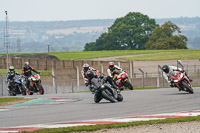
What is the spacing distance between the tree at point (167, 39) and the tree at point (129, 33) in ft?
52.4

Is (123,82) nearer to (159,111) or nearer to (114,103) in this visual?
(114,103)

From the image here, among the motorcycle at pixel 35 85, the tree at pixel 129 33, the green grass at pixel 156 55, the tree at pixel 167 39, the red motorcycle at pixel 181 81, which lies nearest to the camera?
the red motorcycle at pixel 181 81

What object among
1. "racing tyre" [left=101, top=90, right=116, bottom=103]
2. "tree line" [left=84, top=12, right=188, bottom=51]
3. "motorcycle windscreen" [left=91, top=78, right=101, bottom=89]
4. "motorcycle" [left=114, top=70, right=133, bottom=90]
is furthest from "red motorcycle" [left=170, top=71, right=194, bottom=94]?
"tree line" [left=84, top=12, right=188, bottom=51]

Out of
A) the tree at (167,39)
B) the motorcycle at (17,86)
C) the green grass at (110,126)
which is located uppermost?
the tree at (167,39)

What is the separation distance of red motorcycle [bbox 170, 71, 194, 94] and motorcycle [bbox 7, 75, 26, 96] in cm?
1280

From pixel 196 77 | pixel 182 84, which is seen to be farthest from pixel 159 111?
pixel 196 77

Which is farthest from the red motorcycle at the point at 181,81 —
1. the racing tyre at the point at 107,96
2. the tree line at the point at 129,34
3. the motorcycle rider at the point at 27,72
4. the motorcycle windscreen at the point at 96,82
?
the tree line at the point at 129,34

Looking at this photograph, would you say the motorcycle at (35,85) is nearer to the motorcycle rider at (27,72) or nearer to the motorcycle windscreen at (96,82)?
the motorcycle rider at (27,72)

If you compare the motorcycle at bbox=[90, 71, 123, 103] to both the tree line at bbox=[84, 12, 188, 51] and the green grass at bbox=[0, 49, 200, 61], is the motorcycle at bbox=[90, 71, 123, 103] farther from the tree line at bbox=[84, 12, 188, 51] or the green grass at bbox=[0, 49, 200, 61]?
the tree line at bbox=[84, 12, 188, 51]

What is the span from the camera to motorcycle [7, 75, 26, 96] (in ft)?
110

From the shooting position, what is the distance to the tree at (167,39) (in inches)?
4545

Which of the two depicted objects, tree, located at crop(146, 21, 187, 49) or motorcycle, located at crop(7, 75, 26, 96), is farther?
tree, located at crop(146, 21, 187, 49)

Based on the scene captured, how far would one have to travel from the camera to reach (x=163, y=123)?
12484 mm

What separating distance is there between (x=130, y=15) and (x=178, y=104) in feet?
430
